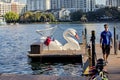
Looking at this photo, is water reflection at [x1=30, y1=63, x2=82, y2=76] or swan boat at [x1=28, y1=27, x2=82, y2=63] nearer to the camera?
water reflection at [x1=30, y1=63, x2=82, y2=76]

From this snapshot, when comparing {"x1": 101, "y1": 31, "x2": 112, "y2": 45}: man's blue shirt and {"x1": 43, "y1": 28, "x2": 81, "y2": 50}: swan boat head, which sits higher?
{"x1": 101, "y1": 31, "x2": 112, "y2": 45}: man's blue shirt

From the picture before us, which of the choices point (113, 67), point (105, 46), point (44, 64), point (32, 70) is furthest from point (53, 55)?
point (113, 67)

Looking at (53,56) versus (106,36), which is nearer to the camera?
(106,36)

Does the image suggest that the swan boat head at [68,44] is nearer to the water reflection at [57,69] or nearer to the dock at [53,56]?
the dock at [53,56]

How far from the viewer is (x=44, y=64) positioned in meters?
27.0

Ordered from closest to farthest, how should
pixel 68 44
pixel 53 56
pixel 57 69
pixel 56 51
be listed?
pixel 57 69
pixel 53 56
pixel 56 51
pixel 68 44

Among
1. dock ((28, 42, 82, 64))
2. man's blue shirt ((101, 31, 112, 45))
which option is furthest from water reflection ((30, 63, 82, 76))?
man's blue shirt ((101, 31, 112, 45))

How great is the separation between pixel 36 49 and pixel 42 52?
2.91 ft

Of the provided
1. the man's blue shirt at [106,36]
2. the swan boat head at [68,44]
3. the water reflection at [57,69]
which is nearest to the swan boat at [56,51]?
the swan boat head at [68,44]

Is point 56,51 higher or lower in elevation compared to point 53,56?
higher

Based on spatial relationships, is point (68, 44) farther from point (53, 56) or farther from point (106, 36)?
point (106, 36)

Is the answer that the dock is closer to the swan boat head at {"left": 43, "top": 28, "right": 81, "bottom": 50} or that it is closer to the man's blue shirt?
the swan boat head at {"left": 43, "top": 28, "right": 81, "bottom": 50}

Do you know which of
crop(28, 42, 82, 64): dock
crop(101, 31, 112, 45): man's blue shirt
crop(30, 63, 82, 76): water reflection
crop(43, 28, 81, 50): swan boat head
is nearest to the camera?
crop(101, 31, 112, 45): man's blue shirt

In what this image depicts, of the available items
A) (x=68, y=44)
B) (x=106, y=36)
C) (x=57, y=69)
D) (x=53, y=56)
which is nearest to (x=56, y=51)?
(x=68, y=44)
